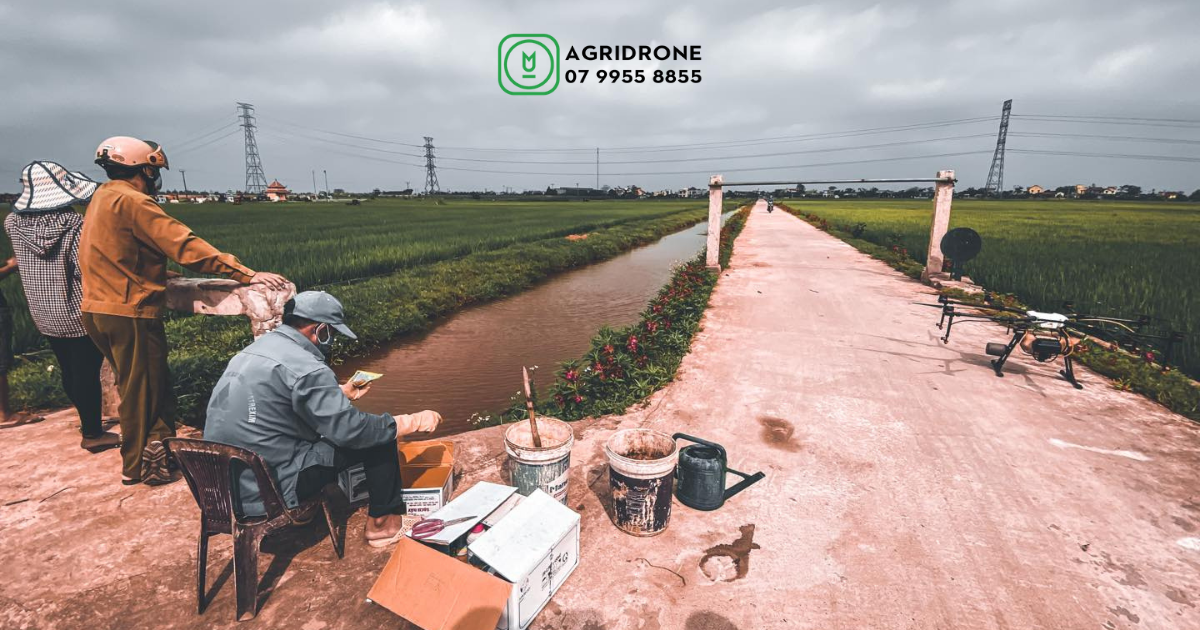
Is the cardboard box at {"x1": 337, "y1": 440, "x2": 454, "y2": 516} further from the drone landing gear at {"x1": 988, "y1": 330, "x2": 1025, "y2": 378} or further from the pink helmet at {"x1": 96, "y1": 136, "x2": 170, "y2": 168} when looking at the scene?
the drone landing gear at {"x1": 988, "y1": 330, "x2": 1025, "y2": 378}

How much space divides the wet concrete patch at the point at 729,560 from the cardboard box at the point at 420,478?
166cm

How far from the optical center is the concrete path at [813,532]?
7.91 ft

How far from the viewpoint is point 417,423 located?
2.83m

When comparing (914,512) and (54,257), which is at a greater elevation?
(54,257)

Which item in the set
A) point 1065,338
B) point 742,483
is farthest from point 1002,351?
point 742,483

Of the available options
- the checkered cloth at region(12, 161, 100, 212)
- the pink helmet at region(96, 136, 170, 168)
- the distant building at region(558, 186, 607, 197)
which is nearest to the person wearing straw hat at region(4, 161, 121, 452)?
the checkered cloth at region(12, 161, 100, 212)

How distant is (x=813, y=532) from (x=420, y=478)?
8.40ft

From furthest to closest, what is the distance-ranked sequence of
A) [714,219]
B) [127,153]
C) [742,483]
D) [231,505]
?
[714,219], [742,483], [127,153], [231,505]

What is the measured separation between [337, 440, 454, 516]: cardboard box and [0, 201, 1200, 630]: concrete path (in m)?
0.27

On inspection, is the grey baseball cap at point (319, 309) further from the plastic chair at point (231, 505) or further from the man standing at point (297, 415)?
the plastic chair at point (231, 505)

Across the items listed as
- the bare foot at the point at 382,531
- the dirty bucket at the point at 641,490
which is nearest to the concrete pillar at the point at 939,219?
the dirty bucket at the point at 641,490

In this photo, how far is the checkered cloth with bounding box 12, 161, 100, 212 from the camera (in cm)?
344

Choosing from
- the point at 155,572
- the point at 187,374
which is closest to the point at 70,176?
the point at 187,374

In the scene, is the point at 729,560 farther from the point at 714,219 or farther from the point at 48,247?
the point at 714,219
